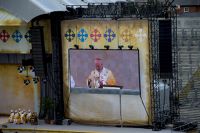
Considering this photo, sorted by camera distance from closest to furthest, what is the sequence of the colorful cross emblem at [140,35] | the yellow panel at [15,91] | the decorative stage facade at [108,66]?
the colorful cross emblem at [140,35]
the decorative stage facade at [108,66]
the yellow panel at [15,91]

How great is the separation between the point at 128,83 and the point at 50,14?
4235 millimetres

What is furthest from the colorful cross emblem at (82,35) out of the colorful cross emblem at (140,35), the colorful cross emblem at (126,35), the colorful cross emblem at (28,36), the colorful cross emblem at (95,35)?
the colorful cross emblem at (28,36)

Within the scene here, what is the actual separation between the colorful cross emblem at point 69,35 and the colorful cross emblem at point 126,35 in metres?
2.20

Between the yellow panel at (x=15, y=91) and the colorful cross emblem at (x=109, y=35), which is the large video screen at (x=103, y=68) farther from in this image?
the yellow panel at (x=15, y=91)

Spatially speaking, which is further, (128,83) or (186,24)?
(186,24)

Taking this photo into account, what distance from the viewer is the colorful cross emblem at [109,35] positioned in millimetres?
23450

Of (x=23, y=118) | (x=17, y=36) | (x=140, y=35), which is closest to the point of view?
(x=140, y=35)

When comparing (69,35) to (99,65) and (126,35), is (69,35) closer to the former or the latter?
(99,65)

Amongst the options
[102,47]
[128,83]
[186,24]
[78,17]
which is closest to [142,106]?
[128,83]

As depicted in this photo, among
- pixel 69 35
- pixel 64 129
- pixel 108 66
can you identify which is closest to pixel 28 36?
pixel 69 35

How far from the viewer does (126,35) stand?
23188 millimetres

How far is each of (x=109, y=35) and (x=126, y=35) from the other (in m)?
0.73

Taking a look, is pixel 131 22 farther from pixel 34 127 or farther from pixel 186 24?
pixel 186 24

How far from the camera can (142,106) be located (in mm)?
23156
